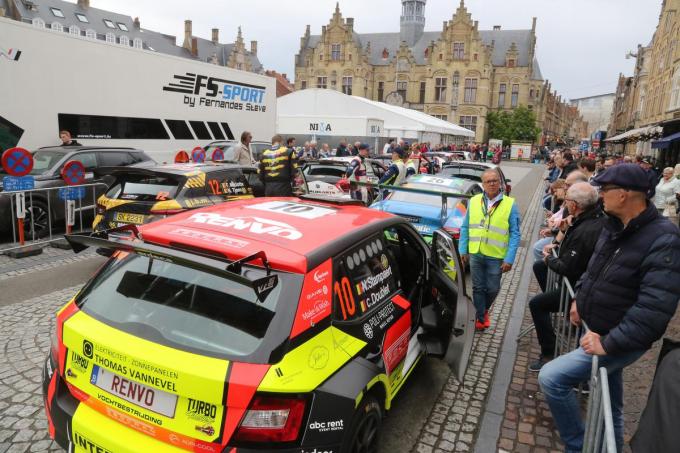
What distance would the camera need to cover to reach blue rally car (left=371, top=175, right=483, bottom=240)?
7359 mm

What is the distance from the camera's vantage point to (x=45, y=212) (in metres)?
8.66

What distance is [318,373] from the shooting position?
7.58 feet

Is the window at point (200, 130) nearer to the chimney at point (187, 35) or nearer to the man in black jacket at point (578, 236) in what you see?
the man in black jacket at point (578, 236)

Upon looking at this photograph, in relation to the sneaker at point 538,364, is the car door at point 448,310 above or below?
above

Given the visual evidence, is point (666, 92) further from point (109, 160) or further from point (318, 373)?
point (318, 373)

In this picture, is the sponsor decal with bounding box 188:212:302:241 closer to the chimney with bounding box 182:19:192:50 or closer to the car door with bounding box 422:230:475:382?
the car door with bounding box 422:230:475:382

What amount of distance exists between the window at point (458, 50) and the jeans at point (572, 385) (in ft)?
218

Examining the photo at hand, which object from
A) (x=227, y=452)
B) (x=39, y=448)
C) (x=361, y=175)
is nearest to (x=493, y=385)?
(x=227, y=452)

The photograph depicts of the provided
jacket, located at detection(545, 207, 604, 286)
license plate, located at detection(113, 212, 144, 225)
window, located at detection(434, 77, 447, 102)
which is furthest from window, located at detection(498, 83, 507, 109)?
jacket, located at detection(545, 207, 604, 286)

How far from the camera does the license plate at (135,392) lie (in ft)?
7.11

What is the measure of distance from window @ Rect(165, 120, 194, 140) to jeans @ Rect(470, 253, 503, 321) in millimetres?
10783

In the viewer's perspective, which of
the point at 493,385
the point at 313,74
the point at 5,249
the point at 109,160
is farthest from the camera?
the point at 313,74

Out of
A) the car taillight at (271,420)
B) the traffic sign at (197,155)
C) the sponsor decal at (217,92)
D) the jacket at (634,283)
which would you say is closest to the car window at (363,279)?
the car taillight at (271,420)

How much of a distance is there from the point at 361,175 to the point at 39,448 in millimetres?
10102
